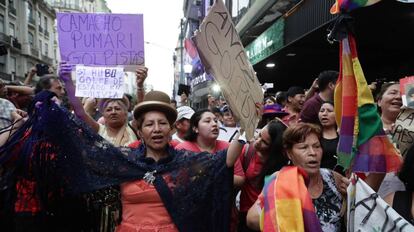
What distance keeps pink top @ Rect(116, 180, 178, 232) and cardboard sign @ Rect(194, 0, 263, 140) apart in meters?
0.67

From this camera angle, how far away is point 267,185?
220cm

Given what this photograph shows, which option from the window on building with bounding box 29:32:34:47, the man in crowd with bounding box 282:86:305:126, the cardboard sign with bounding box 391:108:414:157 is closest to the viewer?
the cardboard sign with bounding box 391:108:414:157

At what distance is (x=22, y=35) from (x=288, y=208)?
1986 inches

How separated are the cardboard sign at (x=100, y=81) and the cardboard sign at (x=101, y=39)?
14 cm

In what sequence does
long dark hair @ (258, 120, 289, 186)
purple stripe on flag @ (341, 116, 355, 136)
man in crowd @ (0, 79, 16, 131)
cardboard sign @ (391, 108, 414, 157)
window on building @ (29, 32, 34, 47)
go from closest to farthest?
purple stripe on flag @ (341, 116, 355, 136), cardboard sign @ (391, 108, 414, 157), long dark hair @ (258, 120, 289, 186), man in crowd @ (0, 79, 16, 131), window on building @ (29, 32, 34, 47)

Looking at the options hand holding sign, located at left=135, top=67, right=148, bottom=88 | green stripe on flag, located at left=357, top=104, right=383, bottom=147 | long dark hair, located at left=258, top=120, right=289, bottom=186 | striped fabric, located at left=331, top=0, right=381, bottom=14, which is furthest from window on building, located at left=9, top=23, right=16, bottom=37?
green stripe on flag, located at left=357, top=104, right=383, bottom=147

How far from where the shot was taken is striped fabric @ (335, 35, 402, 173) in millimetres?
2203

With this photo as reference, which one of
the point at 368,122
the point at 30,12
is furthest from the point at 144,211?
the point at 30,12

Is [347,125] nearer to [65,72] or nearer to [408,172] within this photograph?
[408,172]

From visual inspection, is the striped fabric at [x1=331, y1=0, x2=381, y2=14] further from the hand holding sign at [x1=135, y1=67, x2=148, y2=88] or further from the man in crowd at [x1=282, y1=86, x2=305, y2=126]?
the man in crowd at [x1=282, y1=86, x2=305, y2=126]

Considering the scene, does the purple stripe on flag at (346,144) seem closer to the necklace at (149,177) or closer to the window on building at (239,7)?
the necklace at (149,177)

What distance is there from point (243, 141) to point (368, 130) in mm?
691

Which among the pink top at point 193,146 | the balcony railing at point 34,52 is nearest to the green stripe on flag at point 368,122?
the pink top at point 193,146

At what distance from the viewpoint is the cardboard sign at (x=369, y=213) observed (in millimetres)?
1922
